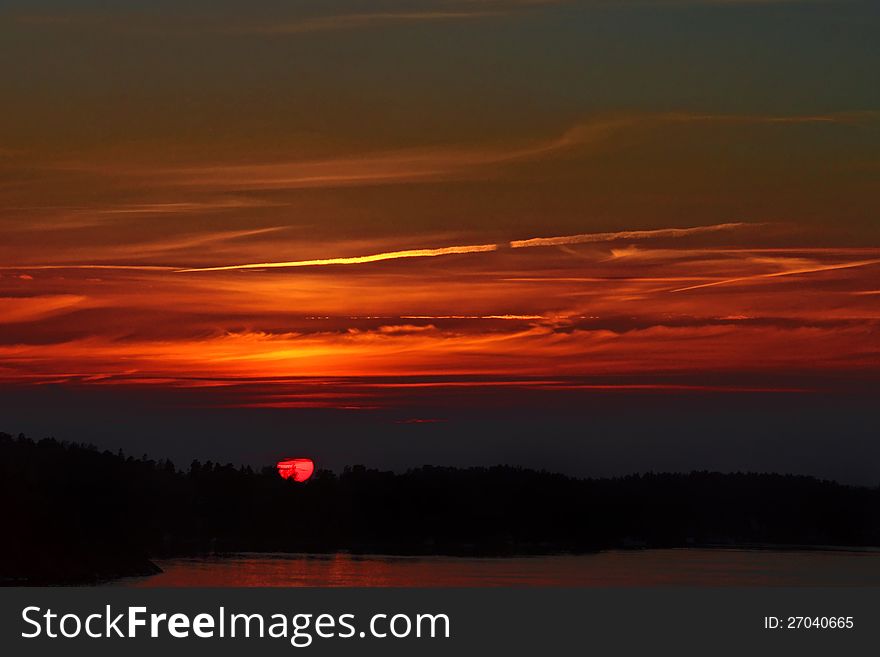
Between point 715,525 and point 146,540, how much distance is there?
68.7m

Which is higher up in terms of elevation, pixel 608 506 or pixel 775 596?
pixel 608 506

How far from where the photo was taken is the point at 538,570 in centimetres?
11212

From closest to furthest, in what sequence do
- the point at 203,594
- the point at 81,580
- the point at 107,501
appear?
the point at 203,594
the point at 81,580
the point at 107,501

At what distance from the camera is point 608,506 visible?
162 metres

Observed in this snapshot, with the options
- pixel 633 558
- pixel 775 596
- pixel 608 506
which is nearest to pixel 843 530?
pixel 608 506

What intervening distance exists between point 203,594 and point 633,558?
107m

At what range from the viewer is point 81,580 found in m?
98.6

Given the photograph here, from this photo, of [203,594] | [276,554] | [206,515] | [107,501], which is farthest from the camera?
[206,515]

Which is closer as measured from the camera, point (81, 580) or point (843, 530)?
point (81, 580)

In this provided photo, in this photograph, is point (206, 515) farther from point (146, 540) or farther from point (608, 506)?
point (608, 506)

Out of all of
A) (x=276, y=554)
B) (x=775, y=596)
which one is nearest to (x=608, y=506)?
(x=276, y=554)

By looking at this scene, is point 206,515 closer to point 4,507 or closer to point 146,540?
point 146,540

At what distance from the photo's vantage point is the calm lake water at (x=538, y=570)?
9656 centimetres

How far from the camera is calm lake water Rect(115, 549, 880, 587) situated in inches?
3802
